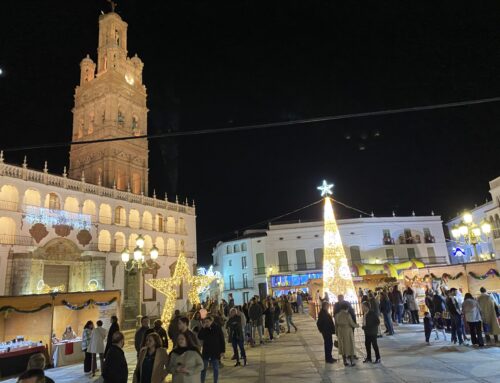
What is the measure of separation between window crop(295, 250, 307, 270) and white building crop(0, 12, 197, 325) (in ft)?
39.5

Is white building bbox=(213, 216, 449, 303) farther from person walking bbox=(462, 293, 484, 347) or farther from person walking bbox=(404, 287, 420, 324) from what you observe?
person walking bbox=(462, 293, 484, 347)

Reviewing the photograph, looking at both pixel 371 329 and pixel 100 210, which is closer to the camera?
pixel 371 329

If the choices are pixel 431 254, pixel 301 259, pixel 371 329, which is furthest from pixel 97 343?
pixel 431 254

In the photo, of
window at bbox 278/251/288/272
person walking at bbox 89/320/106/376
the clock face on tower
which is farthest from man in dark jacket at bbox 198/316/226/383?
the clock face on tower

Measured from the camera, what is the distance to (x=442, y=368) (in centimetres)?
796

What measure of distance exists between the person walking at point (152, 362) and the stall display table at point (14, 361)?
8209 mm

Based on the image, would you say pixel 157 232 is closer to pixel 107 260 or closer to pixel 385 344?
pixel 107 260

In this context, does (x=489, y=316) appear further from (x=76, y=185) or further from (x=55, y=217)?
(x=76, y=185)

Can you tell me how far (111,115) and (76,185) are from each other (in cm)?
1264

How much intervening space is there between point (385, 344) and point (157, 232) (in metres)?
29.0

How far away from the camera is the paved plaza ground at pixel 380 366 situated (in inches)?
294

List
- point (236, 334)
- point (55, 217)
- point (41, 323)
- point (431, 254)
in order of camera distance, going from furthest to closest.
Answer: point (431, 254), point (55, 217), point (41, 323), point (236, 334)

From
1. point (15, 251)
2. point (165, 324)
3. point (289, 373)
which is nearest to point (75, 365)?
point (165, 324)

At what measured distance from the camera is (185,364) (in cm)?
496
